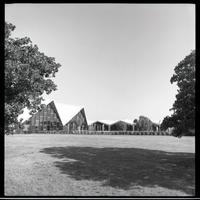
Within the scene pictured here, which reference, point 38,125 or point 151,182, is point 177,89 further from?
point 38,125

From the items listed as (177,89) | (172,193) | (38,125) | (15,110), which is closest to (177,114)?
(177,89)

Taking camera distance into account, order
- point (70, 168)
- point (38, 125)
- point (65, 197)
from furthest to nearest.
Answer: point (38, 125) → point (70, 168) → point (65, 197)

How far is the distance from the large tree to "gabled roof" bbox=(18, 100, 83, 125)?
56908 mm

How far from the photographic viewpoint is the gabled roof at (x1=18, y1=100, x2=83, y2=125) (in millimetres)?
70250

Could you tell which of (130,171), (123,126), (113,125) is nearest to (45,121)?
(113,125)

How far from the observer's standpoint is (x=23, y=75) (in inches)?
494

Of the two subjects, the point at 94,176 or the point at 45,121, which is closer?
the point at 94,176

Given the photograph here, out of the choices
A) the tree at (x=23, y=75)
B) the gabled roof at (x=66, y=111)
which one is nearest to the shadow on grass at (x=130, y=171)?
the tree at (x=23, y=75)

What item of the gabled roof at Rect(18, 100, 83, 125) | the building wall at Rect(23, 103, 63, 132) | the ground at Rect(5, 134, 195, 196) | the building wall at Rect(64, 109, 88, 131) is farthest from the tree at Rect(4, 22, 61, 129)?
the building wall at Rect(64, 109, 88, 131)

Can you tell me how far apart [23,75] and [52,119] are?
5963cm

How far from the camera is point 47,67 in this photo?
14445 mm

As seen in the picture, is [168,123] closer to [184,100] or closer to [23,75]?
[184,100]

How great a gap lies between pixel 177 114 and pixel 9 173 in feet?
36.4

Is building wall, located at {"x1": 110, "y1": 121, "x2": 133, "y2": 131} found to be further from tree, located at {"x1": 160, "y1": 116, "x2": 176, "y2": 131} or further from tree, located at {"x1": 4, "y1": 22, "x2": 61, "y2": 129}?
tree, located at {"x1": 4, "y1": 22, "x2": 61, "y2": 129}
